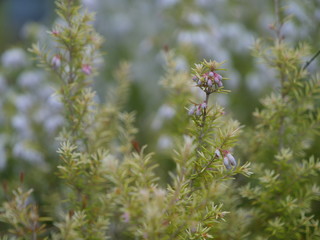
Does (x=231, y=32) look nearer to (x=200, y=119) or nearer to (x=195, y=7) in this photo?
(x=195, y=7)

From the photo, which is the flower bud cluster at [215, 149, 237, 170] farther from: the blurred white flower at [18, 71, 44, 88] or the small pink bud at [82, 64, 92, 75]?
the blurred white flower at [18, 71, 44, 88]

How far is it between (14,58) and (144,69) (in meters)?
0.91

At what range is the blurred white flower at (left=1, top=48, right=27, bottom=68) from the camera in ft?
4.51


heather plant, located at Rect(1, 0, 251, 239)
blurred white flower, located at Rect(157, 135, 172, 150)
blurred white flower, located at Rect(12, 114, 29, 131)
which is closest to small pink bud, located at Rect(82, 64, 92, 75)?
A: heather plant, located at Rect(1, 0, 251, 239)

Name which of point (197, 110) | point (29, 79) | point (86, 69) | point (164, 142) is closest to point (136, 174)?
point (197, 110)

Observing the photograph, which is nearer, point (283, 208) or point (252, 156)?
point (283, 208)

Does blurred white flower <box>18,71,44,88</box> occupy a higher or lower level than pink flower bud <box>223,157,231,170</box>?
higher

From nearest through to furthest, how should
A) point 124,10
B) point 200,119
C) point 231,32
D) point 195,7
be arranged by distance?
point 200,119 < point 195,7 < point 231,32 < point 124,10

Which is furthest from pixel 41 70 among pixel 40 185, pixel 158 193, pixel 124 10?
pixel 158 193

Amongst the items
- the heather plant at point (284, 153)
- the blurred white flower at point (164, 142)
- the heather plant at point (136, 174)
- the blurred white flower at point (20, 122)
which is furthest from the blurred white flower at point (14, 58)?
the heather plant at point (284, 153)

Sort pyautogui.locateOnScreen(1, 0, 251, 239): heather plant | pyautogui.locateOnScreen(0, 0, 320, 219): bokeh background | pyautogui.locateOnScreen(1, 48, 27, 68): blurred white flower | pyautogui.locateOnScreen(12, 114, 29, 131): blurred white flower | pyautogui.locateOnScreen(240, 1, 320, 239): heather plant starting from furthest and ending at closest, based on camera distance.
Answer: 1. pyautogui.locateOnScreen(1, 48, 27, 68): blurred white flower
2. pyautogui.locateOnScreen(12, 114, 29, 131): blurred white flower
3. pyautogui.locateOnScreen(0, 0, 320, 219): bokeh background
4. pyautogui.locateOnScreen(240, 1, 320, 239): heather plant
5. pyautogui.locateOnScreen(1, 0, 251, 239): heather plant

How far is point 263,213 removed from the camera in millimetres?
662

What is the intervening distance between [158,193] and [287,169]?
1.14 feet

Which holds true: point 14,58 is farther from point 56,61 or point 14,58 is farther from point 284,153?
point 284,153
